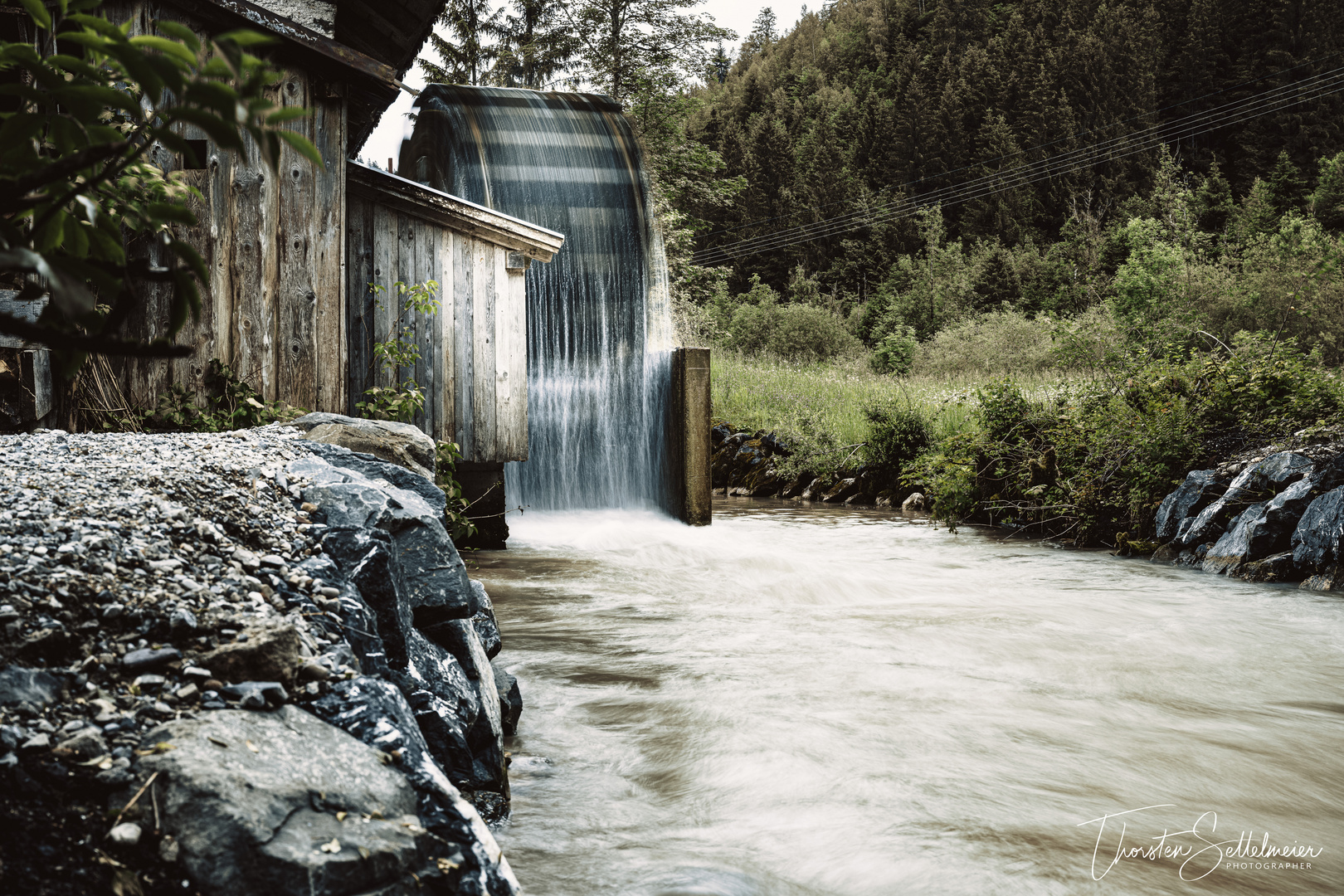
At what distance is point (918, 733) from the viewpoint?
3709mm

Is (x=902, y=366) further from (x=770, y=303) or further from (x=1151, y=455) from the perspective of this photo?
(x=1151, y=455)

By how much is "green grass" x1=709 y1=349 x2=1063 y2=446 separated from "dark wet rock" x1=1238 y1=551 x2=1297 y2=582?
4.50 metres

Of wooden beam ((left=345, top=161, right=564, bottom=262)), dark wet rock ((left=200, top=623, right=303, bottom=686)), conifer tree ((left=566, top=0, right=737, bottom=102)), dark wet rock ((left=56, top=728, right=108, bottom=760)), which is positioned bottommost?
dark wet rock ((left=56, top=728, right=108, bottom=760))

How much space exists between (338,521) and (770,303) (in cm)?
3191

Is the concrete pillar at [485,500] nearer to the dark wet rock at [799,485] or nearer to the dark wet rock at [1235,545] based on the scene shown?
the dark wet rock at [1235,545]

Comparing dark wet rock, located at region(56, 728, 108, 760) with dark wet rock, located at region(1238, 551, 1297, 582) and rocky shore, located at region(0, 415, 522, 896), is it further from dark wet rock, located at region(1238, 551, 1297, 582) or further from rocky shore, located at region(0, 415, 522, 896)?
dark wet rock, located at region(1238, 551, 1297, 582)

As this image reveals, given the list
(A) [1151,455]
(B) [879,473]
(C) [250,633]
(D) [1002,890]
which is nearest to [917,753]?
(D) [1002,890]

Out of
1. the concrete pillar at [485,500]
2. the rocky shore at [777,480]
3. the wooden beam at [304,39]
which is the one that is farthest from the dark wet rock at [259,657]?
the rocky shore at [777,480]

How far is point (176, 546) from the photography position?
7.27 feet

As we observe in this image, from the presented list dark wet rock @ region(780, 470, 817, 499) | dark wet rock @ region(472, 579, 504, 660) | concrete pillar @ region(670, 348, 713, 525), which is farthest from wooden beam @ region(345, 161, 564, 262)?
dark wet rock @ region(780, 470, 817, 499)

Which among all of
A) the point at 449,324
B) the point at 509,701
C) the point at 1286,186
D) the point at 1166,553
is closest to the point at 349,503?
the point at 509,701

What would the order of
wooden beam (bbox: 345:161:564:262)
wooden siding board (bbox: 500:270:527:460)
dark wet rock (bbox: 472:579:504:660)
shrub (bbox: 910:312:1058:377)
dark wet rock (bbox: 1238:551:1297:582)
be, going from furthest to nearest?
shrub (bbox: 910:312:1058:377) → wooden siding board (bbox: 500:270:527:460) → wooden beam (bbox: 345:161:564:262) → dark wet rock (bbox: 1238:551:1297:582) → dark wet rock (bbox: 472:579:504:660)

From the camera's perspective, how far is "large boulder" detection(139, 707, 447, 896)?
1.44 m

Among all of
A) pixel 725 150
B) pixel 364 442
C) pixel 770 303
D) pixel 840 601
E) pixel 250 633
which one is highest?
pixel 725 150
